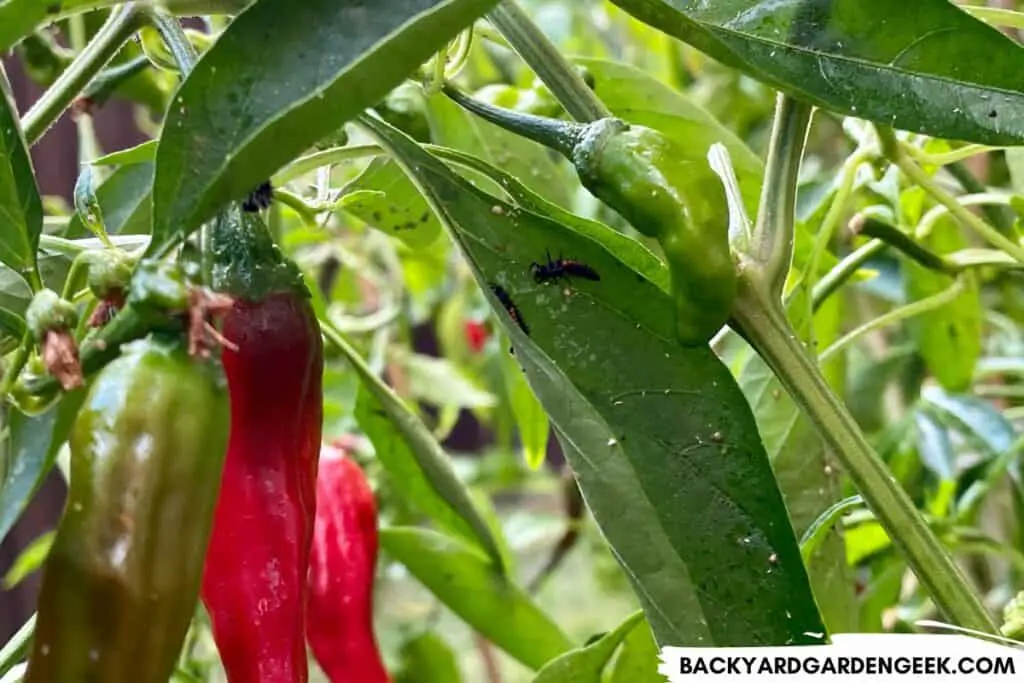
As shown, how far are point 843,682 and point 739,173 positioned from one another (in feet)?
1.07

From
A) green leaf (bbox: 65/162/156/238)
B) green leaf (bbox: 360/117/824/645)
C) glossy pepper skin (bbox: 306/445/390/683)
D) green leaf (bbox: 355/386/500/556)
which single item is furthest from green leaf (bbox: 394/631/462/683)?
green leaf (bbox: 360/117/824/645)

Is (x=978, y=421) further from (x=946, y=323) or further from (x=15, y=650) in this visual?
(x=15, y=650)

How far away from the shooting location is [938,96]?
0.38 m

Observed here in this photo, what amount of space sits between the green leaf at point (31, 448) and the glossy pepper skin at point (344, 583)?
16 centimetres

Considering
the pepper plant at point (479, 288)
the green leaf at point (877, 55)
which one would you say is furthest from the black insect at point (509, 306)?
the green leaf at point (877, 55)

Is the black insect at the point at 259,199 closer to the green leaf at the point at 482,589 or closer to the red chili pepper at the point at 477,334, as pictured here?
the green leaf at the point at 482,589

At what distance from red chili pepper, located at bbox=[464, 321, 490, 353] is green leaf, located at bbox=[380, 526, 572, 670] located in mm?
704

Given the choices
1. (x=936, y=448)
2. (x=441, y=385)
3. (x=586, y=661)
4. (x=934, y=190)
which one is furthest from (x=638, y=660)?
(x=441, y=385)

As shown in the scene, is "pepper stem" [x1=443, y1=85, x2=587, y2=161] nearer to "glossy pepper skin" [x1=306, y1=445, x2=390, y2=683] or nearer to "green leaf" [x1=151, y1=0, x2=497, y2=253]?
"green leaf" [x1=151, y1=0, x2=497, y2=253]

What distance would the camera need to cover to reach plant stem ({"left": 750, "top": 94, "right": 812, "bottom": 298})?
41 cm

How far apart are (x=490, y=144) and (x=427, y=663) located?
19.1 inches

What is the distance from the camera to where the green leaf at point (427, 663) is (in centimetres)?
95

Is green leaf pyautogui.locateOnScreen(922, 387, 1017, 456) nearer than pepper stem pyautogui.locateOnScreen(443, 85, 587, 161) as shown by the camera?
No

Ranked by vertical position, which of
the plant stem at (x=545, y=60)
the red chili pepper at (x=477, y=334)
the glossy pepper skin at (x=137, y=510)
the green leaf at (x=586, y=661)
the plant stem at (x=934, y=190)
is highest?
the red chili pepper at (x=477, y=334)
